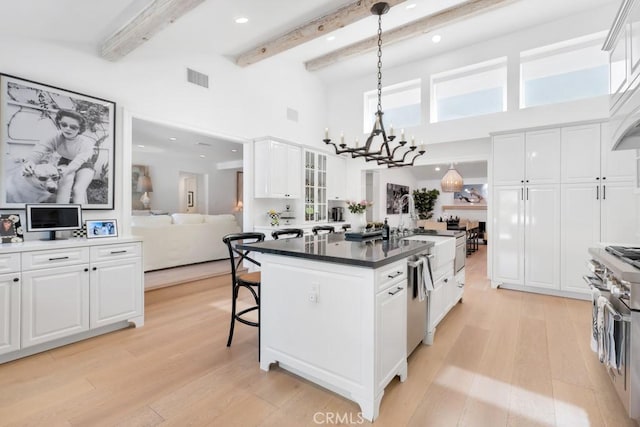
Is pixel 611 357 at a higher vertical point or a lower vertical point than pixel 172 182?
lower

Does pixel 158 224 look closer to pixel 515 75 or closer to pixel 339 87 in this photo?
pixel 339 87

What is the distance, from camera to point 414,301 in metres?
2.39

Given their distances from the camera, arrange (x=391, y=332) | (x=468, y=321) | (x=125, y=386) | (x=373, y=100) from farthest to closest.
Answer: (x=373, y=100), (x=468, y=321), (x=125, y=386), (x=391, y=332)

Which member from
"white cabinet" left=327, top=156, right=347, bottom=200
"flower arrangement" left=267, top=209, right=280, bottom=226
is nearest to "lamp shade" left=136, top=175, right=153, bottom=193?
"flower arrangement" left=267, top=209, right=280, bottom=226

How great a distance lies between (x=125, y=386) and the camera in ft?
6.88

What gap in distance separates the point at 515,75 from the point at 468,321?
417cm

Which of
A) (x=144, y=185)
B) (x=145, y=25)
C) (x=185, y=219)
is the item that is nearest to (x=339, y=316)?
(x=145, y=25)

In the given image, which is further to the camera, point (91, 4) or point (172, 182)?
point (172, 182)

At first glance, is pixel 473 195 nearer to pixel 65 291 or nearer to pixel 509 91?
pixel 509 91

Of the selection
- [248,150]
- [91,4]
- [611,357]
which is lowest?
[611,357]

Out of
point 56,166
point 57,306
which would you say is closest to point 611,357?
point 57,306

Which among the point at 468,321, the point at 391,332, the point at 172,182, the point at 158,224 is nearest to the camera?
the point at 391,332

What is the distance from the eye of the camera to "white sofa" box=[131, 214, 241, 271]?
5086 mm

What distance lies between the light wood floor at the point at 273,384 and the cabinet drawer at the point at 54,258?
751mm
